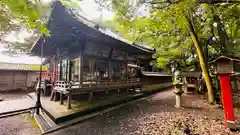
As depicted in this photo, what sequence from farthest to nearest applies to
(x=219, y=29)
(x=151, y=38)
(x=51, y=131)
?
(x=151, y=38)
(x=219, y=29)
(x=51, y=131)

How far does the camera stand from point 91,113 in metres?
6.30

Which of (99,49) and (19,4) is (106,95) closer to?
(99,49)

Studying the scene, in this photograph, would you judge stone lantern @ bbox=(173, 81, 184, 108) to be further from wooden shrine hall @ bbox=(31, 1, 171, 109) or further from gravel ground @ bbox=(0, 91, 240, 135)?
wooden shrine hall @ bbox=(31, 1, 171, 109)

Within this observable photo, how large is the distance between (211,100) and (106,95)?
707 cm

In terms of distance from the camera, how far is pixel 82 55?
744 cm

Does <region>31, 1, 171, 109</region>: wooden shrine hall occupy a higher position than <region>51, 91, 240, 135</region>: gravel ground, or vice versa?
<region>31, 1, 171, 109</region>: wooden shrine hall

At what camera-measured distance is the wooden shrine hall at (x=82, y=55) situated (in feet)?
18.4

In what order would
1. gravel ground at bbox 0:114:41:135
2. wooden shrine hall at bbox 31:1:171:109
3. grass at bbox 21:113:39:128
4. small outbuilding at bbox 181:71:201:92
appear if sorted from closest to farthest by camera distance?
gravel ground at bbox 0:114:41:135 < grass at bbox 21:113:39:128 < wooden shrine hall at bbox 31:1:171:109 < small outbuilding at bbox 181:71:201:92

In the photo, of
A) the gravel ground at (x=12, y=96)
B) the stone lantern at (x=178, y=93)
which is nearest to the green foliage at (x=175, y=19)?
the stone lantern at (x=178, y=93)

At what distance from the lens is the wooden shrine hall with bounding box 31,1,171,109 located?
220 inches

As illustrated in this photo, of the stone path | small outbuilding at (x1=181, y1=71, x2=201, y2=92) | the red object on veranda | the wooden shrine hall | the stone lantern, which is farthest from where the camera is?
small outbuilding at (x1=181, y1=71, x2=201, y2=92)

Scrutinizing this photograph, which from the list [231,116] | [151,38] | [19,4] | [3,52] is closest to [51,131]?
[19,4]

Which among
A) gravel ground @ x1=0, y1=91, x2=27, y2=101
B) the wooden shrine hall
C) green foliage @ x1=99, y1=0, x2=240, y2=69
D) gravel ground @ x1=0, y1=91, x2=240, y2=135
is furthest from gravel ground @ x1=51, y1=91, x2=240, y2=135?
gravel ground @ x1=0, y1=91, x2=27, y2=101

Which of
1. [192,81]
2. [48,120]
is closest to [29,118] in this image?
[48,120]
